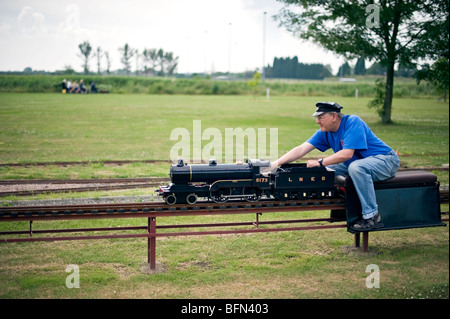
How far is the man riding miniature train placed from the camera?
624cm

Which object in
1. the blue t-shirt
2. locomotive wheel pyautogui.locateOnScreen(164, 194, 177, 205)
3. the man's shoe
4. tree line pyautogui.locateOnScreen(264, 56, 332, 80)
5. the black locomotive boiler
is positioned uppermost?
tree line pyautogui.locateOnScreen(264, 56, 332, 80)

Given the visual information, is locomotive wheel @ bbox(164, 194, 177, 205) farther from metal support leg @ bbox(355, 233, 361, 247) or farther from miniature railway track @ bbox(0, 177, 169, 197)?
miniature railway track @ bbox(0, 177, 169, 197)

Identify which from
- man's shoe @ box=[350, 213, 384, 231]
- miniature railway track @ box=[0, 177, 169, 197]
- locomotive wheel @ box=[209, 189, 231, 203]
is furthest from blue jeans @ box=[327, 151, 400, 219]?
miniature railway track @ box=[0, 177, 169, 197]

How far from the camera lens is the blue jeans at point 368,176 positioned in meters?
6.21

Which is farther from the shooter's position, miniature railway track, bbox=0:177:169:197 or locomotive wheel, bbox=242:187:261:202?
miniature railway track, bbox=0:177:169:197

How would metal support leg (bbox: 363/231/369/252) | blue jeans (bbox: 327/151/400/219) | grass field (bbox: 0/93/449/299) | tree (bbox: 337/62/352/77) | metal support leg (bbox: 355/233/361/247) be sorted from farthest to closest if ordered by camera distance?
tree (bbox: 337/62/352/77)
metal support leg (bbox: 355/233/361/247)
metal support leg (bbox: 363/231/369/252)
blue jeans (bbox: 327/151/400/219)
grass field (bbox: 0/93/449/299)

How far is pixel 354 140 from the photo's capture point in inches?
251

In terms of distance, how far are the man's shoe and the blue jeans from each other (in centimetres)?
10

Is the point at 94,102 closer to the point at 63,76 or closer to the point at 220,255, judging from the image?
the point at 63,76

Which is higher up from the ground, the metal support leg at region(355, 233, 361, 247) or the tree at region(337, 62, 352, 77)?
the tree at region(337, 62, 352, 77)

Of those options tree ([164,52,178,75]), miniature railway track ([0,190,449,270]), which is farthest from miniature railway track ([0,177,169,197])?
tree ([164,52,178,75])

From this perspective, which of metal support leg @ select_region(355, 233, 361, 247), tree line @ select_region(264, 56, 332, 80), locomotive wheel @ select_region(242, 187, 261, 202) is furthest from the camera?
tree line @ select_region(264, 56, 332, 80)

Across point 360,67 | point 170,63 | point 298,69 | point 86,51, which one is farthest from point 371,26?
point 170,63

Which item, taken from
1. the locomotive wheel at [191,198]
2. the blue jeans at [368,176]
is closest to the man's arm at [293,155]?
the blue jeans at [368,176]
